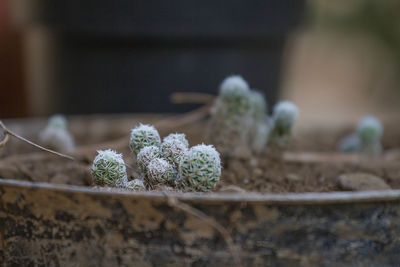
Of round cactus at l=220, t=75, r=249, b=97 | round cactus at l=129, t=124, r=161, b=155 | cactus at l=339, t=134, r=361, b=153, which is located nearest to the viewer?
round cactus at l=129, t=124, r=161, b=155

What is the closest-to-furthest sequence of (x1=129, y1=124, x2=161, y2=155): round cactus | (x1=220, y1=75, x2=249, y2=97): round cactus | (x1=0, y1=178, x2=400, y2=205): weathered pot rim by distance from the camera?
(x1=0, y1=178, x2=400, y2=205): weathered pot rim, (x1=129, y1=124, x2=161, y2=155): round cactus, (x1=220, y1=75, x2=249, y2=97): round cactus

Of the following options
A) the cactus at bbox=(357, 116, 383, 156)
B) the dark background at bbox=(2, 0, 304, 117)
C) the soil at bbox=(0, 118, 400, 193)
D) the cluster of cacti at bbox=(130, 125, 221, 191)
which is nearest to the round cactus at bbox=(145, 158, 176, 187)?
the cluster of cacti at bbox=(130, 125, 221, 191)

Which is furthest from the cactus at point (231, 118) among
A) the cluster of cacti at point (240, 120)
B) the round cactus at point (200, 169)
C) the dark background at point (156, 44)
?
the dark background at point (156, 44)

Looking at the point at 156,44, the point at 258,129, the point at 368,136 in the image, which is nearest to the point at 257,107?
the point at 258,129

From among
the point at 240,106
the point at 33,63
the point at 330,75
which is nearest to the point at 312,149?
the point at 240,106

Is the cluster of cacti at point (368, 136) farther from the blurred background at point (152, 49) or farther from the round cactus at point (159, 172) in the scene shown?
the round cactus at point (159, 172)

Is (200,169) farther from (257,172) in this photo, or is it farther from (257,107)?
(257,107)

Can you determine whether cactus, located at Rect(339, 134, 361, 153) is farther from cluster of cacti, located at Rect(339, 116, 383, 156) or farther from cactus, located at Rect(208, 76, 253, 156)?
cactus, located at Rect(208, 76, 253, 156)
